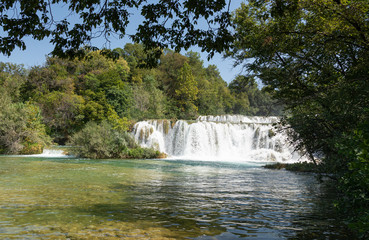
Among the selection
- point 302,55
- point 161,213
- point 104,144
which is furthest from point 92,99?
point 161,213

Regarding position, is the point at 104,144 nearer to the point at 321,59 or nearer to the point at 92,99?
the point at 92,99

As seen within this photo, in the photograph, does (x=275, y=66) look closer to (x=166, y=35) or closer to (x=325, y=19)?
(x=325, y=19)

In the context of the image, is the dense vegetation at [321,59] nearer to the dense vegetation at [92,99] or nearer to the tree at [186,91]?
the dense vegetation at [92,99]

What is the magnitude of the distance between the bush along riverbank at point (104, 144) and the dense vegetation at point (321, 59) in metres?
16.3

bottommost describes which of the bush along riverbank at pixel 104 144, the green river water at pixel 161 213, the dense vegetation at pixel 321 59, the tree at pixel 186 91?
the green river water at pixel 161 213

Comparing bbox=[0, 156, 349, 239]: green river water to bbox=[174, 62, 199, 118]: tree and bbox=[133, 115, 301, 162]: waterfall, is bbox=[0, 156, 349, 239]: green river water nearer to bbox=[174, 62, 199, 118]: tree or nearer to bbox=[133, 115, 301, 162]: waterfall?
bbox=[133, 115, 301, 162]: waterfall

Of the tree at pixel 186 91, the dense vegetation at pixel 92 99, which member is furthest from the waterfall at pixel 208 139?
the tree at pixel 186 91

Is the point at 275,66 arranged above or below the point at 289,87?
above

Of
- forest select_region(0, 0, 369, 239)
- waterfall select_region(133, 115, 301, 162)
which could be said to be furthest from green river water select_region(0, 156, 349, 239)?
waterfall select_region(133, 115, 301, 162)

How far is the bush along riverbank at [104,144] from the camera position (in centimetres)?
2381

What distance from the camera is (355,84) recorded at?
21.7 ft

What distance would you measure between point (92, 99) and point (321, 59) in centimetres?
3537

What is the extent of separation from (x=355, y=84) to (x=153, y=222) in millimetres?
5096

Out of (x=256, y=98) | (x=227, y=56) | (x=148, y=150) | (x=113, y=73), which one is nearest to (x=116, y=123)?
(x=148, y=150)
